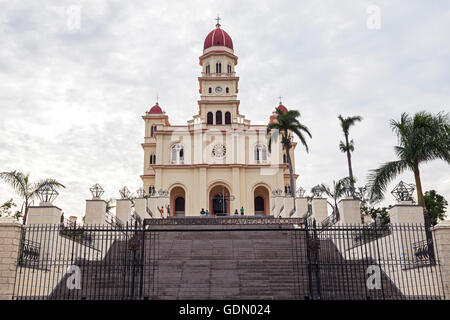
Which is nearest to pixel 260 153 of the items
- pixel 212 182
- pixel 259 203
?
pixel 259 203

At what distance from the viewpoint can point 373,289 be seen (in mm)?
11055

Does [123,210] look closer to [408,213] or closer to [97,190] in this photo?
[97,190]

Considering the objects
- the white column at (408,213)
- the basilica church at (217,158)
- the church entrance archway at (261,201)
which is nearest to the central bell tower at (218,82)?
→ the basilica church at (217,158)

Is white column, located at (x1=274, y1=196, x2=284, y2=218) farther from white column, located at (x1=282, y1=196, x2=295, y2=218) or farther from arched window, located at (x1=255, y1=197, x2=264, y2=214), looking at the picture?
arched window, located at (x1=255, y1=197, x2=264, y2=214)

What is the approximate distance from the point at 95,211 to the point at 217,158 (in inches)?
906

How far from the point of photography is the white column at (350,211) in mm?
17281

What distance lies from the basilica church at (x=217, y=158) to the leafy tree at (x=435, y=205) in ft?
39.9

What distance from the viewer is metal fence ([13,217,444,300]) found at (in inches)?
396

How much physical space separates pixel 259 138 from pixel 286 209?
50.9 ft

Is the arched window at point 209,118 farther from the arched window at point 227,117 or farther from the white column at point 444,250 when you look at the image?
the white column at point 444,250

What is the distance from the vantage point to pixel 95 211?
18281 millimetres

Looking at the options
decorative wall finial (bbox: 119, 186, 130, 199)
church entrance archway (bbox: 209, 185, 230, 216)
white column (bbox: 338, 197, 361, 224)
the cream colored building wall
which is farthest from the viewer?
church entrance archway (bbox: 209, 185, 230, 216)

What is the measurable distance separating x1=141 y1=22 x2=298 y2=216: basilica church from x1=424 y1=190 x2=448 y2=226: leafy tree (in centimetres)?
1215

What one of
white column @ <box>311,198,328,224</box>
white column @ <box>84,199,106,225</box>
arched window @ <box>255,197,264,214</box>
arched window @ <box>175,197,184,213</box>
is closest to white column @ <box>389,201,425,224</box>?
white column @ <box>311,198,328,224</box>
